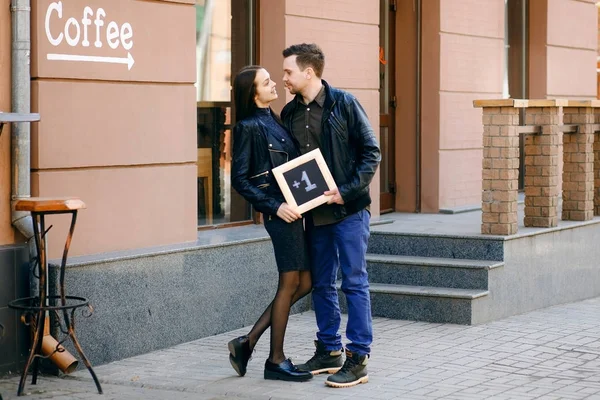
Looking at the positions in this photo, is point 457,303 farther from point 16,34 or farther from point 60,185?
point 16,34

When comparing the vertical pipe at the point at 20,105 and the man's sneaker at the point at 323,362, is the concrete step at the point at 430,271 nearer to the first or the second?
the man's sneaker at the point at 323,362

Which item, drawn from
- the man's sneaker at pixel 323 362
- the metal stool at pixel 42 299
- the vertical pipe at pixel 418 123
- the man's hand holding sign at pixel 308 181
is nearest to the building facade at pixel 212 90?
the vertical pipe at pixel 418 123

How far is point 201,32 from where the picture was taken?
9.80 meters

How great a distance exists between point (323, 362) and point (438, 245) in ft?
9.17

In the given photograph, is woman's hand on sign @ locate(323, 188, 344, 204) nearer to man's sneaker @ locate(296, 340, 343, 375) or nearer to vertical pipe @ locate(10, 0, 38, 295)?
man's sneaker @ locate(296, 340, 343, 375)

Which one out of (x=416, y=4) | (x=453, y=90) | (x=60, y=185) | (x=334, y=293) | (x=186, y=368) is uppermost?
(x=416, y=4)

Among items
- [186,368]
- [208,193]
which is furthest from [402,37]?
[186,368]

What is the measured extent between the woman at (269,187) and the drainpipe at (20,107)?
1338 millimetres

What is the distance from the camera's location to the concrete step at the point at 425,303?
930cm

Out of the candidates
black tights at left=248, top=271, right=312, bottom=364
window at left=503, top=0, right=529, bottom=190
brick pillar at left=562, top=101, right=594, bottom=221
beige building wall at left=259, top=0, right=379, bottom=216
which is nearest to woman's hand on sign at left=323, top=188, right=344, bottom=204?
black tights at left=248, top=271, right=312, bottom=364

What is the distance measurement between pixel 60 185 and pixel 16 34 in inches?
40.3

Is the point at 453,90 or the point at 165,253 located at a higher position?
the point at 453,90

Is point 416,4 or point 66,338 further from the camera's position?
point 416,4

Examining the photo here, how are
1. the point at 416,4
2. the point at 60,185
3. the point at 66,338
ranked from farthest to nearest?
the point at 416,4 < the point at 60,185 < the point at 66,338
